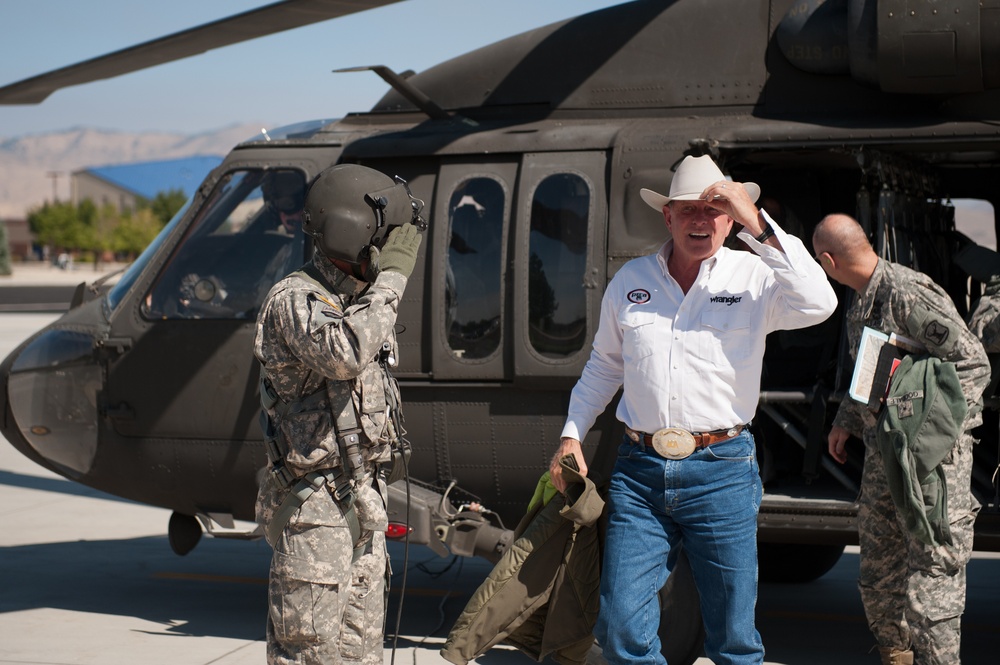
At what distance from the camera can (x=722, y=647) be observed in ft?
12.9

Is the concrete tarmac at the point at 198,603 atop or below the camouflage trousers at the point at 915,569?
below

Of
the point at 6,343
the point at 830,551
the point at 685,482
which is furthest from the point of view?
the point at 6,343

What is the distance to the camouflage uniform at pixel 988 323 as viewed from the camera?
5.13 m

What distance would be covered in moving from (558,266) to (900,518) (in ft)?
6.36

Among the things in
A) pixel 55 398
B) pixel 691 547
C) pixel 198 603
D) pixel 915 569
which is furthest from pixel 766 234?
pixel 198 603

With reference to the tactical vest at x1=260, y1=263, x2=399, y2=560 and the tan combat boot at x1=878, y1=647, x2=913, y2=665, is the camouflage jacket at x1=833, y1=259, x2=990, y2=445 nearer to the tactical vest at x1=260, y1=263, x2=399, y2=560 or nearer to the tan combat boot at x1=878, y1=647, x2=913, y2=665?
the tan combat boot at x1=878, y1=647, x2=913, y2=665

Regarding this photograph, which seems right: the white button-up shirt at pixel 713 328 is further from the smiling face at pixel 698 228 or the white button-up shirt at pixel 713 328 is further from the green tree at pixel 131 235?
the green tree at pixel 131 235

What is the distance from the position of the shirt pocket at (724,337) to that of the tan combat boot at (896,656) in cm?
185

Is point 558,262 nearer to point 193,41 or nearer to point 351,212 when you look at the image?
point 351,212

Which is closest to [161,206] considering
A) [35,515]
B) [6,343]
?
[6,343]

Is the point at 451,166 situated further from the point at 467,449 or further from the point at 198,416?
the point at 198,416

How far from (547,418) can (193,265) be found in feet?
6.91

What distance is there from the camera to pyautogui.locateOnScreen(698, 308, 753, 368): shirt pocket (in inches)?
155

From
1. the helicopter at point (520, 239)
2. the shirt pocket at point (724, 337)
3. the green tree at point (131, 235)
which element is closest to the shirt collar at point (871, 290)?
the helicopter at point (520, 239)
